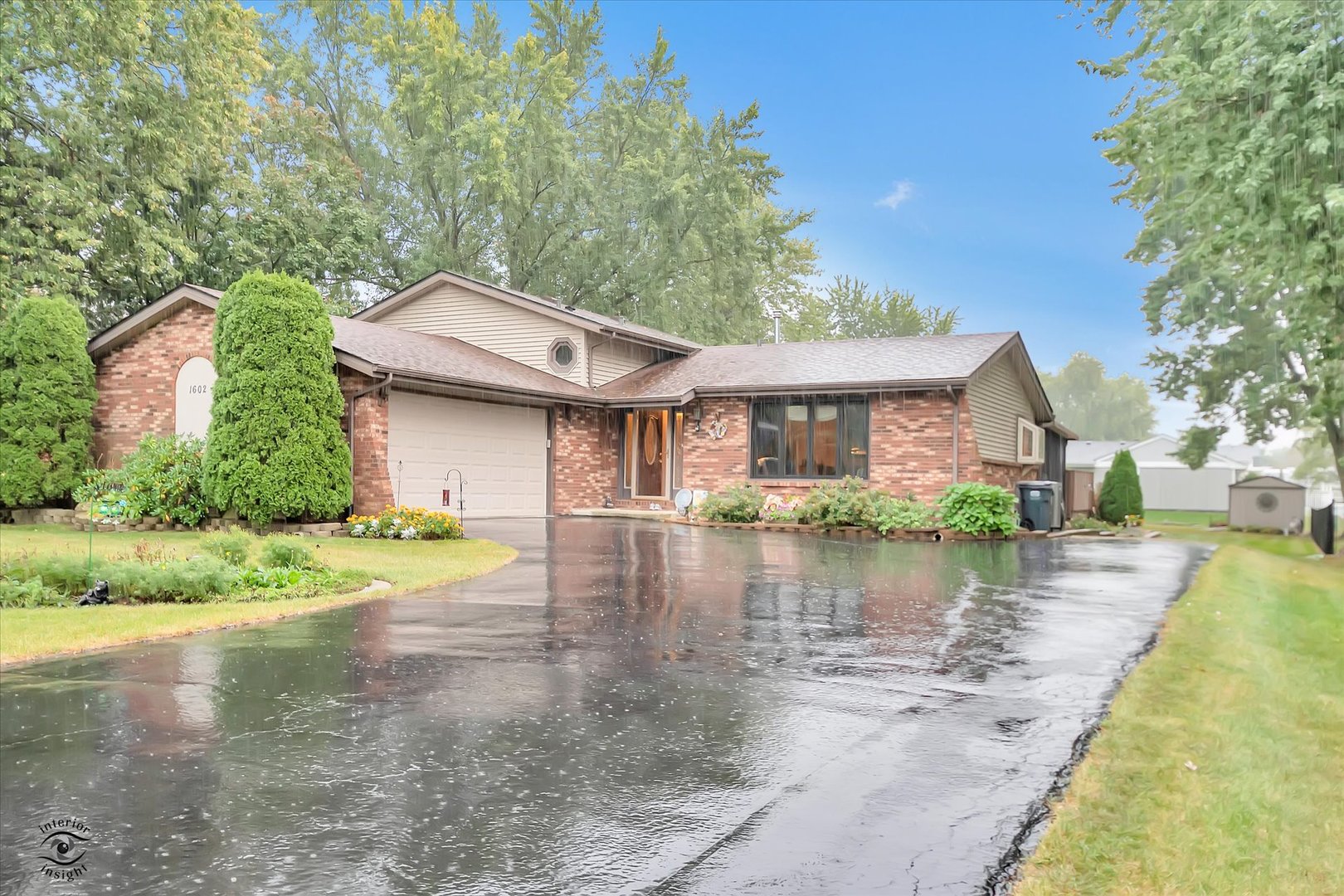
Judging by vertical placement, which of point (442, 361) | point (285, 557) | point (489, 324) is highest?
point (489, 324)

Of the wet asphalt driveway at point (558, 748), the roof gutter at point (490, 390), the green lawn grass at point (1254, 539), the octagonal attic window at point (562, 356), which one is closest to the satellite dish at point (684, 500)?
the roof gutter at point (490, 390)

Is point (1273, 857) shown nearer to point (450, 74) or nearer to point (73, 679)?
point (73, 679)

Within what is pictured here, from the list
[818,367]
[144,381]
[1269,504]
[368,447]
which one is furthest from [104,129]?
[1269,504]

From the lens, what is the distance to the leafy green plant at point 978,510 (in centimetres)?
1742

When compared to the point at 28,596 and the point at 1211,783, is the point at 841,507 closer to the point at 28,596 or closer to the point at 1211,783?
the point at 28,596

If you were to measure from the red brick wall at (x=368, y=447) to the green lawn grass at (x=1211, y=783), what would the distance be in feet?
43.3

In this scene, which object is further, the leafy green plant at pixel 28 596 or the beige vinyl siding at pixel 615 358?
the beige vinyl siding at pixel 615 358

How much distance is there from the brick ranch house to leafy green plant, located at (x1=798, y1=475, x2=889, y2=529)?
5.04ft

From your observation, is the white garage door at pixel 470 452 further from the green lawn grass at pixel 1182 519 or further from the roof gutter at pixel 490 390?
the green lawn grass at pixel 1182 519

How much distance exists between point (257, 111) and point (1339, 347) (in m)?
32.3

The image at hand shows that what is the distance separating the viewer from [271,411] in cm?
1462

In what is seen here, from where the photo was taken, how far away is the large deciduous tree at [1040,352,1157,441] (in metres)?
101

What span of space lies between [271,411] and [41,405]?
18.5ft

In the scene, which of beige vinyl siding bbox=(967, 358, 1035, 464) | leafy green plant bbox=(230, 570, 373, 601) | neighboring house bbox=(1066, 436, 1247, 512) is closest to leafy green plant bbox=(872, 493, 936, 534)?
beige vinyl siding bbox=(967, 358, 1035, 464)
